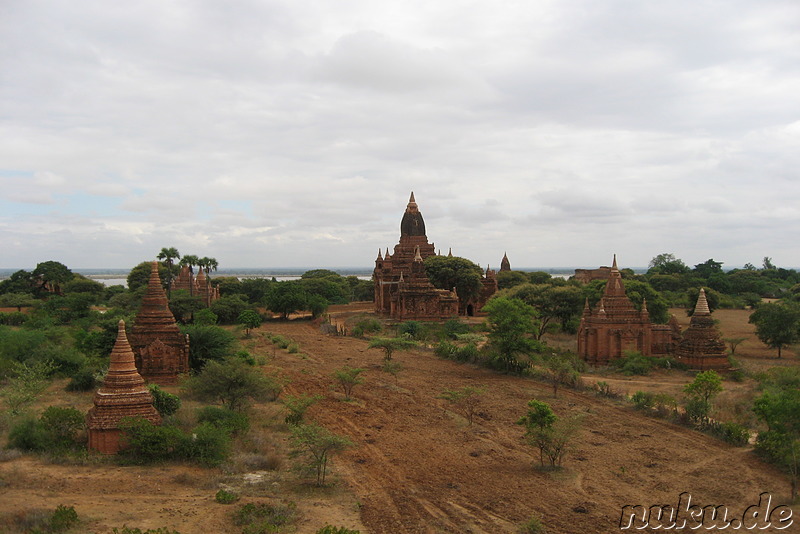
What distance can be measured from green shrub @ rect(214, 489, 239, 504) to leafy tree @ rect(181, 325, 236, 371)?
13273 mm

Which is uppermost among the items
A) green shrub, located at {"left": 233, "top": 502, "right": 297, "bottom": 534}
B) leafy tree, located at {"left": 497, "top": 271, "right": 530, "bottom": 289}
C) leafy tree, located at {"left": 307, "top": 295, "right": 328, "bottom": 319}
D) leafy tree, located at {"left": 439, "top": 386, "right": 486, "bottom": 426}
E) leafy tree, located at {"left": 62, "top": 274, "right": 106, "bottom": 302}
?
leafy tree, located at {"left": 497, "top": 271, "right": 530, "bottom": 289}

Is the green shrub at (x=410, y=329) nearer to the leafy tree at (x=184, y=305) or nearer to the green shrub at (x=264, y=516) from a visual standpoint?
the leafy tree at (x=184, y=305)

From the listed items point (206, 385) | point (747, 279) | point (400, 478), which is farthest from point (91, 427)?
point (747, 279)

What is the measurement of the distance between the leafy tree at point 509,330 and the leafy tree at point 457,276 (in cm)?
2519

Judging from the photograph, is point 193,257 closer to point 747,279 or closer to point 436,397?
point 436,397

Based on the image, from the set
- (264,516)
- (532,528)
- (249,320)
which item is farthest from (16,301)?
(532,528)

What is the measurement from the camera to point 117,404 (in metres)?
15.3

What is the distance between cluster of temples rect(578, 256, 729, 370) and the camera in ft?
96.0

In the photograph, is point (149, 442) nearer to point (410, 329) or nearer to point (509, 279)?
point (410, 329)

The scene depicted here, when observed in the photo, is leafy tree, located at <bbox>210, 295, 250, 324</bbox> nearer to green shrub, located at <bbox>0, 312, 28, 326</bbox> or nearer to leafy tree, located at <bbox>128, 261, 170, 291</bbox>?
green shrub, located at <bbox>0, 312, 28, 326</bbox>

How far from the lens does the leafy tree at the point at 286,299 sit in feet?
173

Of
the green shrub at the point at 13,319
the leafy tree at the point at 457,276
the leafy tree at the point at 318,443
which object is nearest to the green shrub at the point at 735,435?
the leafy tree at the point at 318,443

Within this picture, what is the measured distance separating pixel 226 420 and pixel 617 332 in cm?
2157

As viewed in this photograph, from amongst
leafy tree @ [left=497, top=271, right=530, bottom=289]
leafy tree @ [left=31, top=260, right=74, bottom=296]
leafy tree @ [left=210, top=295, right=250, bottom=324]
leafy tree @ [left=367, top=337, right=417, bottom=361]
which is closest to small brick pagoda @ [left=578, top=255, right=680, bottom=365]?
leafy tree @ [left=367, top=337, right=417, bottom=361]
